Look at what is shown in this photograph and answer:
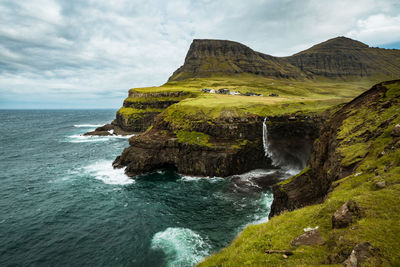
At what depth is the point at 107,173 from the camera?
2106 inches

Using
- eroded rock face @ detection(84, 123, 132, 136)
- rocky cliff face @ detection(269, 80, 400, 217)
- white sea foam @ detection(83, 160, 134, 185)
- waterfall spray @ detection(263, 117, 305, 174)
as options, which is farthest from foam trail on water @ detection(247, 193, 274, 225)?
eroded rock face @ detection(84, 123, 132, 136)

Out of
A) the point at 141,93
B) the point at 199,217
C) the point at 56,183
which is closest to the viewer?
the point at 199,217

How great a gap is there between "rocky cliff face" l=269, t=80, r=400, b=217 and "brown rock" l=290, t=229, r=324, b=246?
9.97 m

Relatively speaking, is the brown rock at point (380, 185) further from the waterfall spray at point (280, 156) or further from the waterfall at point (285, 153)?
the waterfall spray at point (280, 156)

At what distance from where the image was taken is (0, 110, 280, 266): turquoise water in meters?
25.1

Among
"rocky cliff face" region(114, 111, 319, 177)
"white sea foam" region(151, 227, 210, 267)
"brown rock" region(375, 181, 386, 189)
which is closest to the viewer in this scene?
"brown rock" region(375, 181, 386, 189)

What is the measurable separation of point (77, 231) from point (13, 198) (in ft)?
71.2

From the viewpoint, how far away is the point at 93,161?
64.3m

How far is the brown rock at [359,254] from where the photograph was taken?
7316 mm

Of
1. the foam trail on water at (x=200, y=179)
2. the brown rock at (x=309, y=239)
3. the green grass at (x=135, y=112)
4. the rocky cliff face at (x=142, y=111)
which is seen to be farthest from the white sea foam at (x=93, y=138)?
the brown rock at (x=309, y=239)

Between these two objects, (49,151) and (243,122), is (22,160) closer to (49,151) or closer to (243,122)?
(49,151)

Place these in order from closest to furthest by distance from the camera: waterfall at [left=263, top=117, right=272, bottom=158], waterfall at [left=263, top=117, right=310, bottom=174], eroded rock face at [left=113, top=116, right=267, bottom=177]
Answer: eroded rock face at [left=113, top=116, right=267, bottom=177] < waterfall at [left=263, top=117, right=310, bottom=174] < waterfall at [left=263, top=117, right=272, bottom=158]

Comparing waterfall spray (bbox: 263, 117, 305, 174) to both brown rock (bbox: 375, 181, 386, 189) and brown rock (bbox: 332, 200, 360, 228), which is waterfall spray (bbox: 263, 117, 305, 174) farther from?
brown rock (bbox: 332, 200, 360, 228)

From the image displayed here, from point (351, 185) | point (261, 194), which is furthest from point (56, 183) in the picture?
point (351, 185)
